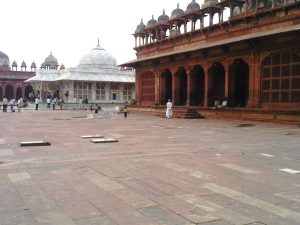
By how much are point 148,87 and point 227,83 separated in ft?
40.0

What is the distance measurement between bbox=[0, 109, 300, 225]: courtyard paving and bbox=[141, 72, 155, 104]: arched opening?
83.4ft

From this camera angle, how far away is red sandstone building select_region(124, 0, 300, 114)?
20844 mm

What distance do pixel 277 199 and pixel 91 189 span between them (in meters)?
2.46

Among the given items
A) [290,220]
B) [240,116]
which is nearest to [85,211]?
[290,220]

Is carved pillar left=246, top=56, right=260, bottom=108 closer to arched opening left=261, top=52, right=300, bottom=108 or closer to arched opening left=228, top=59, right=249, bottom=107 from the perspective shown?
arched opening left=261, top=52, right=300, bottom=108

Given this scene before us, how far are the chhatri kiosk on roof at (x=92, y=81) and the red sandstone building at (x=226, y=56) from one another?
39.6ft

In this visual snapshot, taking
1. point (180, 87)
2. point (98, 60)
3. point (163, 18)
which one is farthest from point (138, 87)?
point (98, 60)

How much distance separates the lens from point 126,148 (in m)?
9.84

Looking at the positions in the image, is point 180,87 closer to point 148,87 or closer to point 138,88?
point 148,87

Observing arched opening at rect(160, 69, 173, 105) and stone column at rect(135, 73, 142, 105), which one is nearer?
arched opening at rect(160, 69, 173, 105)

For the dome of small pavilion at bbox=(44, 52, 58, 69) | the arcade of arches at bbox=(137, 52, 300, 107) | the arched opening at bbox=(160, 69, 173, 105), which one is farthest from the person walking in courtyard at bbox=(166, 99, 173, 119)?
the dome of small pavilion at bbox=(44, 52, 58, 69)

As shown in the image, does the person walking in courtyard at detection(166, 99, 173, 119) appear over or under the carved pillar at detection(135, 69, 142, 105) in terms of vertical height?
under

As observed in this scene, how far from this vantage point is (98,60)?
186 ft

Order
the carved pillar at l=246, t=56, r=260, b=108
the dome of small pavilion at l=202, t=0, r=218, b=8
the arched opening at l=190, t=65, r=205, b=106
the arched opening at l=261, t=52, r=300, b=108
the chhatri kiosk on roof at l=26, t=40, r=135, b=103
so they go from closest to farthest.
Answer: the arched opening at l=261, t=52, r=300, b=108
the carved pillar at l=246, t=56, r=260, b=108
the dome of small pavilion at l=202, t=0, r=218, b=8
the arched opening at l=190, t=65, r=205, b=106
the chhatri kiosk on roof at l=26, t=40, r=135, b=103
